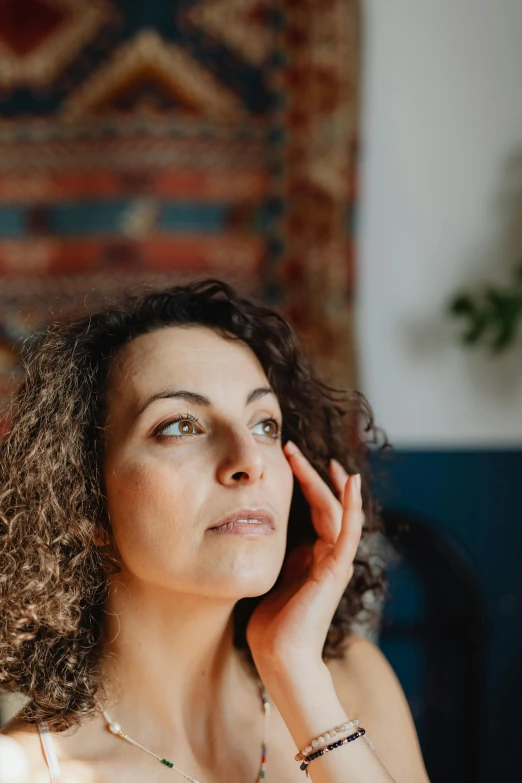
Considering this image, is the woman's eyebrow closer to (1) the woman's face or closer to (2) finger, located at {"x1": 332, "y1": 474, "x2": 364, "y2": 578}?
(1) the woman's face

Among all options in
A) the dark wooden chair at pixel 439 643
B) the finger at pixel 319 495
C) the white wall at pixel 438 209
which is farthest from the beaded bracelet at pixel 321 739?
the white wall at pixel 438 209

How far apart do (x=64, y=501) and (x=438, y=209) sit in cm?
157

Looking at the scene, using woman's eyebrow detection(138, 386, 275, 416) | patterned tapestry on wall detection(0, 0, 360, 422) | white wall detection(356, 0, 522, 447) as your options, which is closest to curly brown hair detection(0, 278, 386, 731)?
woman's eyebrow detection(138, 386, 275, 416)

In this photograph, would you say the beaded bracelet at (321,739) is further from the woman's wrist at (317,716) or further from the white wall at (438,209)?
the white wall at (438,209)

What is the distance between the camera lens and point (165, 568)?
3.89ft

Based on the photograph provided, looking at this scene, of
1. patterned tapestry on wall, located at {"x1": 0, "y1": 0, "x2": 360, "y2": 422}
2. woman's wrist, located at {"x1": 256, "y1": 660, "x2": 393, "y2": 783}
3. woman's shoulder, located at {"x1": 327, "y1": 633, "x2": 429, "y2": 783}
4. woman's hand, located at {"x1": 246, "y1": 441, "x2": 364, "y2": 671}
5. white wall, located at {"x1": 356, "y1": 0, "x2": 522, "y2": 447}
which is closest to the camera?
woman's wrist, located at {"x1": 256, "y1": 660, "x2": 393, "y2": 783}

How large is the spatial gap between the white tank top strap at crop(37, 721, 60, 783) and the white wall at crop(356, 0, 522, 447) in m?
1.40

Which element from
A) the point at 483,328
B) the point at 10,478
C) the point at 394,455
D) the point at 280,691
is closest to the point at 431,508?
the point at 394,455

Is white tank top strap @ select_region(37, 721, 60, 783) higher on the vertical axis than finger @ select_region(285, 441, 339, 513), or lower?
lower

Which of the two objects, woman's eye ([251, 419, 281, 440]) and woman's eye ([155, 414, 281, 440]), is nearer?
woman's eye ([155, 414, 281, 440])

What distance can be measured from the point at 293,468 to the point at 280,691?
0.36 metres

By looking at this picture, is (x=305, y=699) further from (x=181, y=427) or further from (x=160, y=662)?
(x=181, y=427)

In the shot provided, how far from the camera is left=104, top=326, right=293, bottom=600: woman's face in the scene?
1.18 m

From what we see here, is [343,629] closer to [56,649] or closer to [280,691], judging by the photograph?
[280,691]
